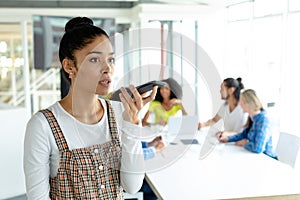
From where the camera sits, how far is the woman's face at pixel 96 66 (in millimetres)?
1104

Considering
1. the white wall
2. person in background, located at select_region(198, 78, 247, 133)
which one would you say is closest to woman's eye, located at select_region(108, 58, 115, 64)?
the white wall

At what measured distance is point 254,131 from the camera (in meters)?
3.14

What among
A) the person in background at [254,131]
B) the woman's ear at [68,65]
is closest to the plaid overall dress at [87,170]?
the woman's ear at [68,65]

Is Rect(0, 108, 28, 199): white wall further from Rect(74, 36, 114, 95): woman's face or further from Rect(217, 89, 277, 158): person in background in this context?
Rect(74, 36, 114, 95): woman's face

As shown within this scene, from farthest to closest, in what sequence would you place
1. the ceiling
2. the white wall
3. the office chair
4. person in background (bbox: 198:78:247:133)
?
1. the ceiling
2. person in background (bbox: 198:78:247:133)
3. the office chair
4. the white wall

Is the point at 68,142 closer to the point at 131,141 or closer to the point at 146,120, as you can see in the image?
the point at 131,141

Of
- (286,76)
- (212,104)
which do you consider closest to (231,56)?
(286,76)

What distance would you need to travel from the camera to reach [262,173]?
2535 millimetres

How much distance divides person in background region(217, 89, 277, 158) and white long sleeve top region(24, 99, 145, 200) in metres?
1.87

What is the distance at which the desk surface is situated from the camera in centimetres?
213

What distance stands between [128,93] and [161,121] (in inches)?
105

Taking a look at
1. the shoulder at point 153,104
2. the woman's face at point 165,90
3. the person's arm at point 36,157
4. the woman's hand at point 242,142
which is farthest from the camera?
the shoulder at point 153,104

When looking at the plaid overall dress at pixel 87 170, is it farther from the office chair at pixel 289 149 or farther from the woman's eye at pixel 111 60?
the office chair at pixel 289 149

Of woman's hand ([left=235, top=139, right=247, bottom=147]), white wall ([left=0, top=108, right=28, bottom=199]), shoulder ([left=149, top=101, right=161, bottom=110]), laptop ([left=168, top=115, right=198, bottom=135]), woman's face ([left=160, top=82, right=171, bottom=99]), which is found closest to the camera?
woman's face ([left=160, top=82, right=171, bottom=99])
